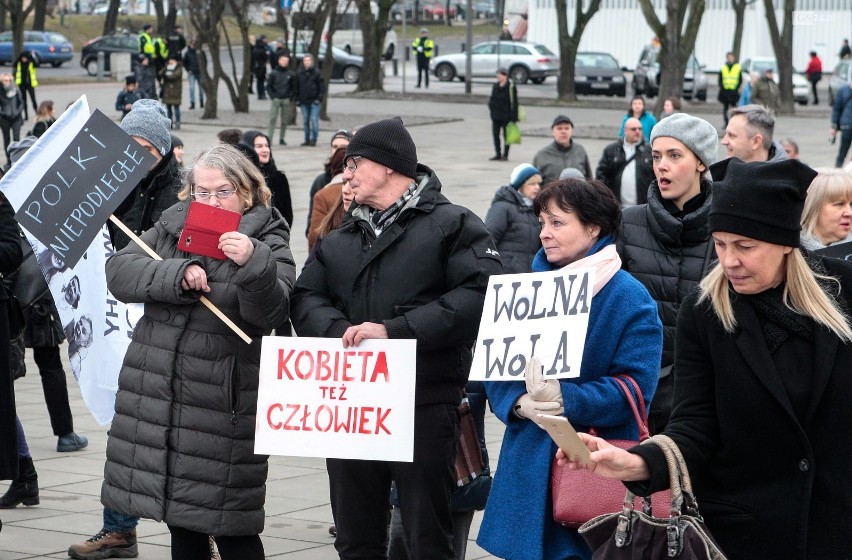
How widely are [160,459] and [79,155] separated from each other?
1.48 m

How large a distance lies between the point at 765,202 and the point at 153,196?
3.53 m

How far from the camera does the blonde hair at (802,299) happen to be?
132 inches

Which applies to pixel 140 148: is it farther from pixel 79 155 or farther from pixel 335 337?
pixel 335 337

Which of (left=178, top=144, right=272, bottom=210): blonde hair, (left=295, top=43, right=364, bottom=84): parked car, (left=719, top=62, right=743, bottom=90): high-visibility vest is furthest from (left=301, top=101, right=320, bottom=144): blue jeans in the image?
(left=178, top=144, right=272, bottom=210): blonde hair

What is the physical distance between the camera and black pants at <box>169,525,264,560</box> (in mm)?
5000

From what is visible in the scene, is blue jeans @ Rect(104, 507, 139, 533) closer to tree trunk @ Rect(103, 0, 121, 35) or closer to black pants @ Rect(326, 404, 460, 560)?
black pants @ Rect(326, 404, 460, 560)

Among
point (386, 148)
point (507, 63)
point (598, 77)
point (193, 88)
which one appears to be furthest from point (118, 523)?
point (507, 63)

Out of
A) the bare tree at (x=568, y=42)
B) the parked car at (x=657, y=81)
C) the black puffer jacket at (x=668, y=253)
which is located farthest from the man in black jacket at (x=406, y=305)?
the parked car at (x=657, y=81)

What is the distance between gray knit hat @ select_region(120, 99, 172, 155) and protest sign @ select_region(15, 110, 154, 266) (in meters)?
0.43

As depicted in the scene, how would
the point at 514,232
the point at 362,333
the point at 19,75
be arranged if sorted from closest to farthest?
the point at 362,333, the point at 514,232, the point at 19,75

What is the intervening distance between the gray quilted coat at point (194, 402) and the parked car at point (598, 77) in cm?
3804

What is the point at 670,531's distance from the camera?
130 inches

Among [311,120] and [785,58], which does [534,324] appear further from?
[785,58]

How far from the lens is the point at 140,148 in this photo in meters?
5.65
